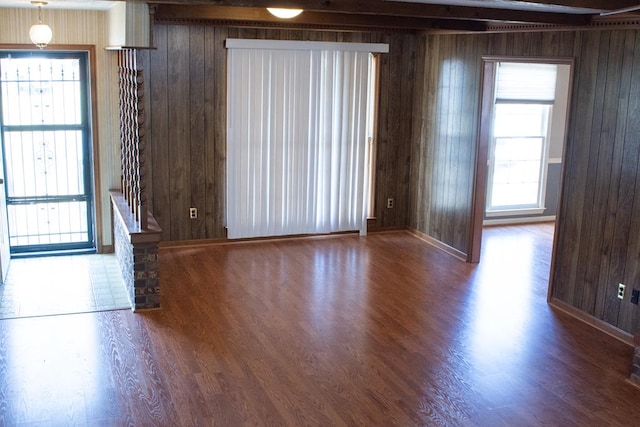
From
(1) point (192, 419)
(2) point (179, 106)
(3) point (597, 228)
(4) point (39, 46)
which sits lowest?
(1) point (192, 419)

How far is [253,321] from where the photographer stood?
16.7 feet

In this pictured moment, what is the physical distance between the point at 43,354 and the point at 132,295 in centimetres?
97

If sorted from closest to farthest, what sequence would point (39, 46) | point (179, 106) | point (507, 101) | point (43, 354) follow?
point (43, 354) → point (39, 46) → point (179, 106) → point (507, 101)

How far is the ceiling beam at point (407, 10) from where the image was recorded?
3868mm

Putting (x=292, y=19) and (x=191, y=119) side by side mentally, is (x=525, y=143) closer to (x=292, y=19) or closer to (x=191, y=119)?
(x=292, y=19)

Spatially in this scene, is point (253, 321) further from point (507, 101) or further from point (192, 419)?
point (507, 101)

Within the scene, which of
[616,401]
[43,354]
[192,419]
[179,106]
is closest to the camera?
[192,419]

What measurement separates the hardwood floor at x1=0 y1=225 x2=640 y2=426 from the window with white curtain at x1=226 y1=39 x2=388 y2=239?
3.36 ft

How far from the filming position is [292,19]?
19.8 feet

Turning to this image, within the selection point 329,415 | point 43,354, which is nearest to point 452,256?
point 329,415

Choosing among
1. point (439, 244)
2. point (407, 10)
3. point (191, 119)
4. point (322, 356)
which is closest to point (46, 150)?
point (191, 119)

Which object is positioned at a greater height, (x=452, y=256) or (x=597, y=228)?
(x=597, y=228)

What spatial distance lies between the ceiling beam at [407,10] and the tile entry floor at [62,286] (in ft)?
8.50


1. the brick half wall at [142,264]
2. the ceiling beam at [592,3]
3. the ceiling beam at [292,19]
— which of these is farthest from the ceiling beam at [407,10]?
the brick half wall at [142,264]
